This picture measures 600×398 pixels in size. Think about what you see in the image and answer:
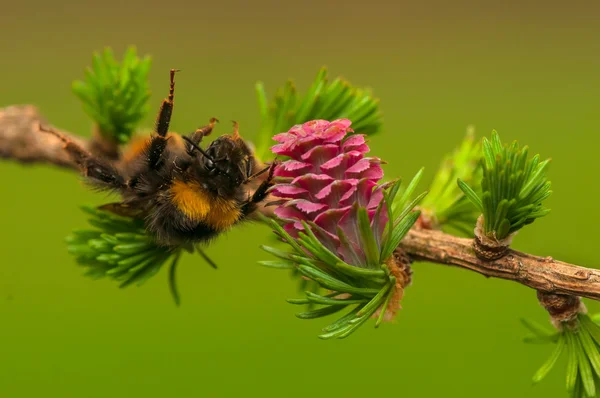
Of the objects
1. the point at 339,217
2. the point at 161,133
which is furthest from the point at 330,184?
the point at 161,133

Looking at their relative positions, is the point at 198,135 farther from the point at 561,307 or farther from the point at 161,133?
the point at 561,307

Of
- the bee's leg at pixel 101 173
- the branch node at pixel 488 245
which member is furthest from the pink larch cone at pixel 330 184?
the bee's leg at pixel 101 173

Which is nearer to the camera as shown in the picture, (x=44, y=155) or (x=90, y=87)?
(x=90, y=87)

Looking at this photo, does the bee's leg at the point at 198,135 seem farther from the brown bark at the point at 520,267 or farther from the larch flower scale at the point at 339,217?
the brown bark at the point at 520,267

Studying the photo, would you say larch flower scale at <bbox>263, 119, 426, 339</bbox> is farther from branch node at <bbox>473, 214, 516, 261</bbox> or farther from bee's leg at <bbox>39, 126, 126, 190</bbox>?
bee's leg at <bbox>39, 126, 126, 190</bbox>

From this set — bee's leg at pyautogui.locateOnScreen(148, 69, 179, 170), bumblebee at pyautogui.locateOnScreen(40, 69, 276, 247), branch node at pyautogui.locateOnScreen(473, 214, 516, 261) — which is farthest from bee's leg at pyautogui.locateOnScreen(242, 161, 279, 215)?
branch node at pyautogui.locateOnScreen(473, 214, 516, 261)

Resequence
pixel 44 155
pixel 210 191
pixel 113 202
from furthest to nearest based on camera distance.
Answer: pixel 44 155, pixel 113 202, pixel 210 191

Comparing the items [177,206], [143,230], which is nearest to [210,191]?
[177,206]

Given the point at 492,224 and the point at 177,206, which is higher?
the point at 492,224

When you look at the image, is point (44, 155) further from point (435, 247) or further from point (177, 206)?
point (435, 247)
